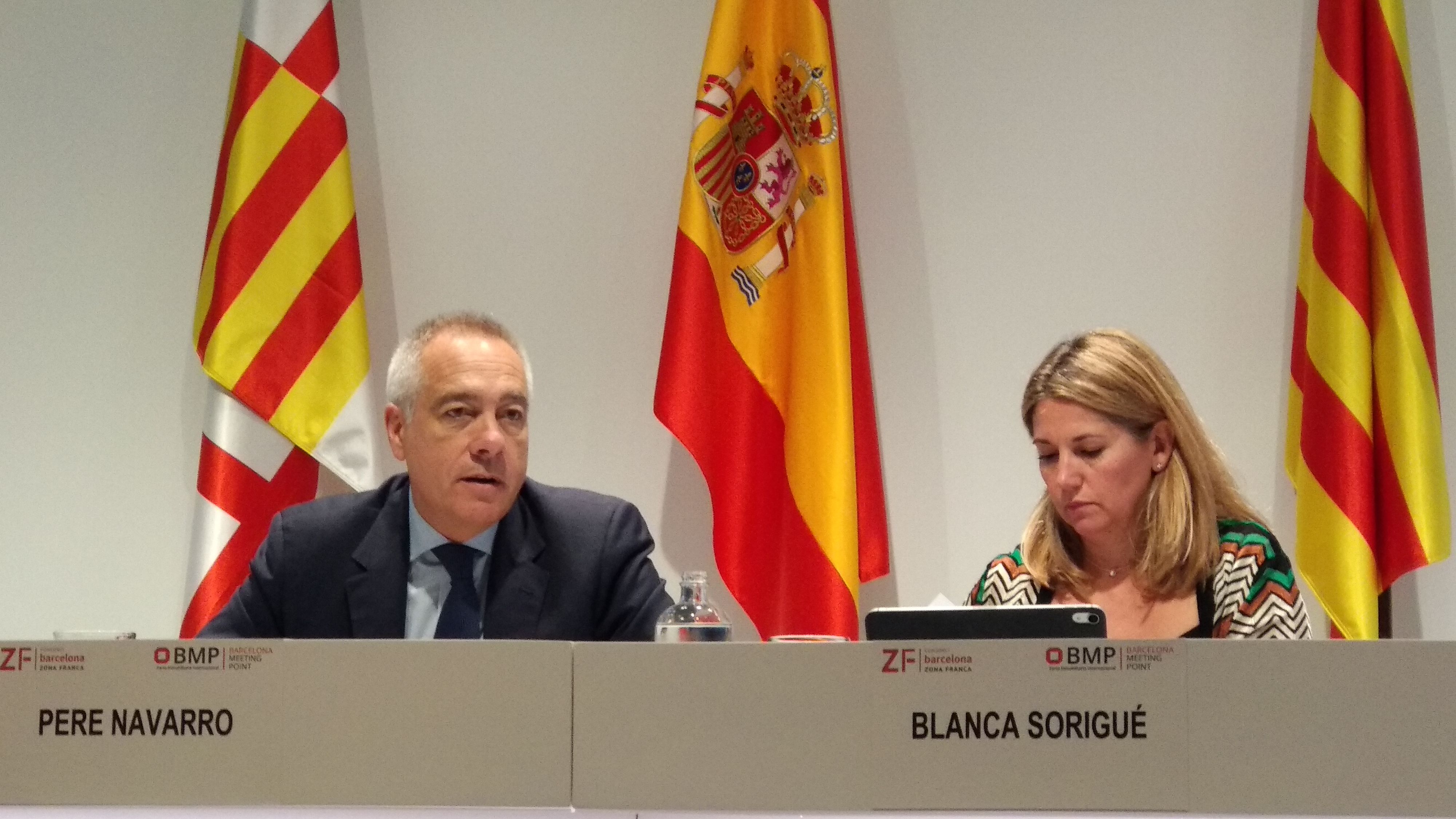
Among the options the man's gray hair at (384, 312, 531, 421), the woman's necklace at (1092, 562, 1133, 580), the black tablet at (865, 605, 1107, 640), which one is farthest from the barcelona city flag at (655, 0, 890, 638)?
the black tablet at (865, 605, 1107, 640)

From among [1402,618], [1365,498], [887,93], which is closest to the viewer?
[1365,498]

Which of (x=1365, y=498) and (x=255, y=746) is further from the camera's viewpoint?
(x=1365, y=498)

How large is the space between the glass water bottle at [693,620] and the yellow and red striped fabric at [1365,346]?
1.82 metres

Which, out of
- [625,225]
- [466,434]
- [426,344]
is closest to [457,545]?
[466,434]

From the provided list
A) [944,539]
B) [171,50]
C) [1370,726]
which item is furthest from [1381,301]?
[171,50]

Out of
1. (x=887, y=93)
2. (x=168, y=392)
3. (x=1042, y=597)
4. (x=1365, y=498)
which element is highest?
(x=887, y=93)

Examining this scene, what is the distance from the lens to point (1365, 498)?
3199 mm

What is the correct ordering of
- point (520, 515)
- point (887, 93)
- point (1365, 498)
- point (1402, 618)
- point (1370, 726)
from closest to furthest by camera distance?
point (1370, 726) → point (520, 515) → point (1365, 498) → point (1402, 618) → point (887, 93)

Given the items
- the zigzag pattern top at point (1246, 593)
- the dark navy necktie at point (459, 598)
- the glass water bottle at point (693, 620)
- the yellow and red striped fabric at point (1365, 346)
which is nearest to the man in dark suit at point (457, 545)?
the dark navy necktie at point (459, 598)

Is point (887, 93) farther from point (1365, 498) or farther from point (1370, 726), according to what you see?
point (1370, 726)

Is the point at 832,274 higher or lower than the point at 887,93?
lower

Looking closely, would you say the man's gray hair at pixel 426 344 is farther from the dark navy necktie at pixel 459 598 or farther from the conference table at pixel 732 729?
the conference table at pixel 732 729

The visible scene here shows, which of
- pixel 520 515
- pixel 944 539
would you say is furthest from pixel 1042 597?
pixel 944 539

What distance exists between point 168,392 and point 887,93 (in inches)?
81.4
